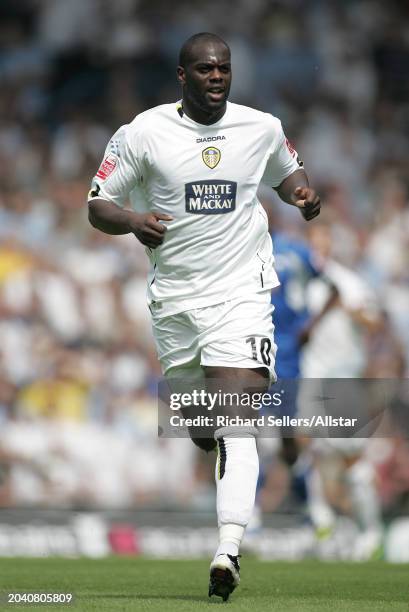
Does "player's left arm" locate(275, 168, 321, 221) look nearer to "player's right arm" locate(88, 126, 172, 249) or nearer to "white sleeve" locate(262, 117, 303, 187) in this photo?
"white sleeve" locate(262, 117, 303, 187)

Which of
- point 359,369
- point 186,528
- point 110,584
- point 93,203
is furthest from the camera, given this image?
point 359,369

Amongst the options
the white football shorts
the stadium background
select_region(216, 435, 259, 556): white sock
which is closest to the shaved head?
the white football shorts

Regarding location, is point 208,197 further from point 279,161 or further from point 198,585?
point 198,585

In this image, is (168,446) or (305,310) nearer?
(305,310)

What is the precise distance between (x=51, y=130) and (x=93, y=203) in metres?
10.2

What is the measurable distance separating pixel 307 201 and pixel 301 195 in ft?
0.17

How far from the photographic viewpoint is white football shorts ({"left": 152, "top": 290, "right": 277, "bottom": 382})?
20.2 ft

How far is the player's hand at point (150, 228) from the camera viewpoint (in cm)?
589

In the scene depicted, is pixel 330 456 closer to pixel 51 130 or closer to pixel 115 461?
pixel 115 461

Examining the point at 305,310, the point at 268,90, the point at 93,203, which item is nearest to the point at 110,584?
the point at 93,203

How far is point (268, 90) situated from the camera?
16750 millimetres

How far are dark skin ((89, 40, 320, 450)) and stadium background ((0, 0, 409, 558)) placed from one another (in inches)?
199

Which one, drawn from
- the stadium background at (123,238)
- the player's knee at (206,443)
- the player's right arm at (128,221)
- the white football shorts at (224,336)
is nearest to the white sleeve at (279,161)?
the white football shorts at (224,336)

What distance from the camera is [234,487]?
5859mm
